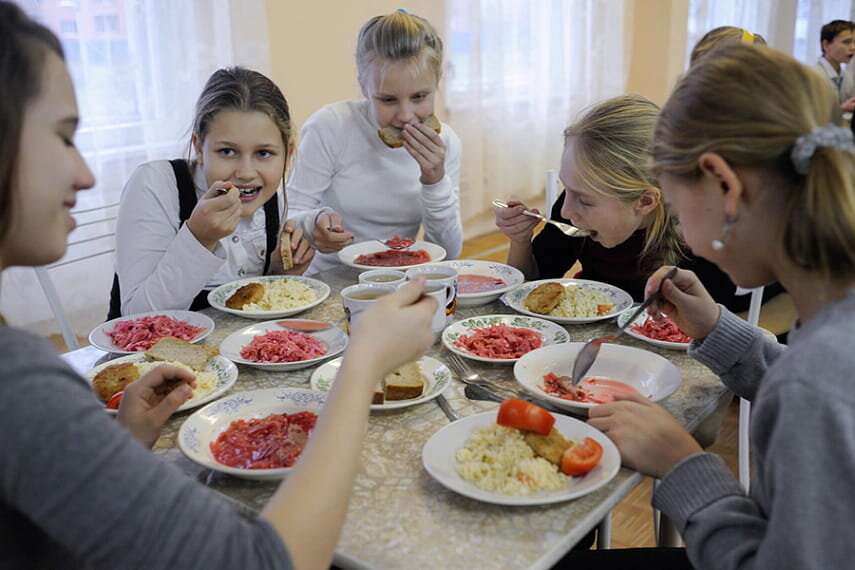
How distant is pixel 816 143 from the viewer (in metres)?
0.82

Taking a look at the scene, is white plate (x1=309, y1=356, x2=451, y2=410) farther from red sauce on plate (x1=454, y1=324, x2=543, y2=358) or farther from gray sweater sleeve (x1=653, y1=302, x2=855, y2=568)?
gray sweater sleeve (x1=653, y1=302, x2=855, y2=568)

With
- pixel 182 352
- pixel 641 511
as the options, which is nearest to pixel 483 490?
pixel 182 352

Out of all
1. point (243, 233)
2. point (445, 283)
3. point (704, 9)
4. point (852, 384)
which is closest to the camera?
point (852, 384)

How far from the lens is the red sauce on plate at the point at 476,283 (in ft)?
5.62

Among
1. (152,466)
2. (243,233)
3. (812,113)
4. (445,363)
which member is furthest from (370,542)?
(243,233)

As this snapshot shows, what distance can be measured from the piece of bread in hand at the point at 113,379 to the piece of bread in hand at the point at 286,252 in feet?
2.34

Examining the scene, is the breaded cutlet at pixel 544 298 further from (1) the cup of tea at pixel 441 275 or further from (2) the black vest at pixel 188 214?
(2) the black vest at pixel 188 214

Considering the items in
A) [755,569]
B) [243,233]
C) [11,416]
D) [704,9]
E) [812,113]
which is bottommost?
[755,569]

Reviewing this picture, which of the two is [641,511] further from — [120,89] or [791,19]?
[791,19]

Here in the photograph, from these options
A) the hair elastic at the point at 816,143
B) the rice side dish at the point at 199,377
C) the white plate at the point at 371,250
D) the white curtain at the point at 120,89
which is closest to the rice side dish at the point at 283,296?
the white plate at the point at 371,250

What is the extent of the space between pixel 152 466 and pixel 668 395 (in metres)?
0.78

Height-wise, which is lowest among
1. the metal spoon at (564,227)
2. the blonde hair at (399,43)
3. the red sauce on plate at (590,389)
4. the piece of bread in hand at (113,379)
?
the red sauce on plate at (590,389)

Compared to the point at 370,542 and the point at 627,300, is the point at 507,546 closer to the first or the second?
the point at 370,542

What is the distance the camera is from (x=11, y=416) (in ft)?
2.05
